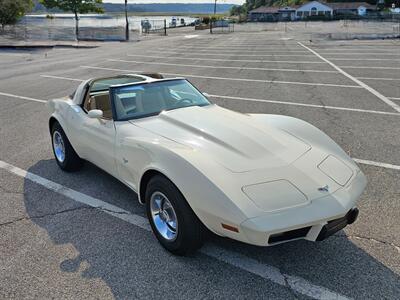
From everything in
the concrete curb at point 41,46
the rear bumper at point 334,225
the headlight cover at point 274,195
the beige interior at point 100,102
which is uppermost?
the beige interior at point 100,102

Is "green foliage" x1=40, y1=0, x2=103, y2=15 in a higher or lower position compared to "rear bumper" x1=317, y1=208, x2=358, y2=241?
higher

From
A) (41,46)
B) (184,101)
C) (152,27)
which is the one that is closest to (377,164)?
(184,101)

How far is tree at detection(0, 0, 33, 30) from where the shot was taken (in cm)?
3506

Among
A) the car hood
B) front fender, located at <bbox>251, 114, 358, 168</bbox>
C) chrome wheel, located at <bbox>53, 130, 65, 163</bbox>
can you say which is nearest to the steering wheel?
the car hood

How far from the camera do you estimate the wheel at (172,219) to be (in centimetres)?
284

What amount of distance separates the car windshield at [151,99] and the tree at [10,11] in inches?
1477

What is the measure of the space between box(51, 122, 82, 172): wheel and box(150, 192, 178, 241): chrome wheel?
1.97m

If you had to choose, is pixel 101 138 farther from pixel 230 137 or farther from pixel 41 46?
pixel 41 46

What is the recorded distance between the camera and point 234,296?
2623mm

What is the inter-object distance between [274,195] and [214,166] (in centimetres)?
50

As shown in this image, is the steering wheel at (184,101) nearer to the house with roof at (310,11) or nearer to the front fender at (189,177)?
the front fender at (189,177)

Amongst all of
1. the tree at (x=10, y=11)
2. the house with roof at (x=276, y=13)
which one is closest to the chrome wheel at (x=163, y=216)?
the tree at (x=10, y=11)

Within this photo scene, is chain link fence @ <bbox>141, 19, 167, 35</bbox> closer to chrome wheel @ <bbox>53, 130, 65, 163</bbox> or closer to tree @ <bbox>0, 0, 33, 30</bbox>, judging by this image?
tree @ <bbox>0, 0, 33, 30</bbox>

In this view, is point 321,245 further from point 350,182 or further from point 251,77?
point 251,77
